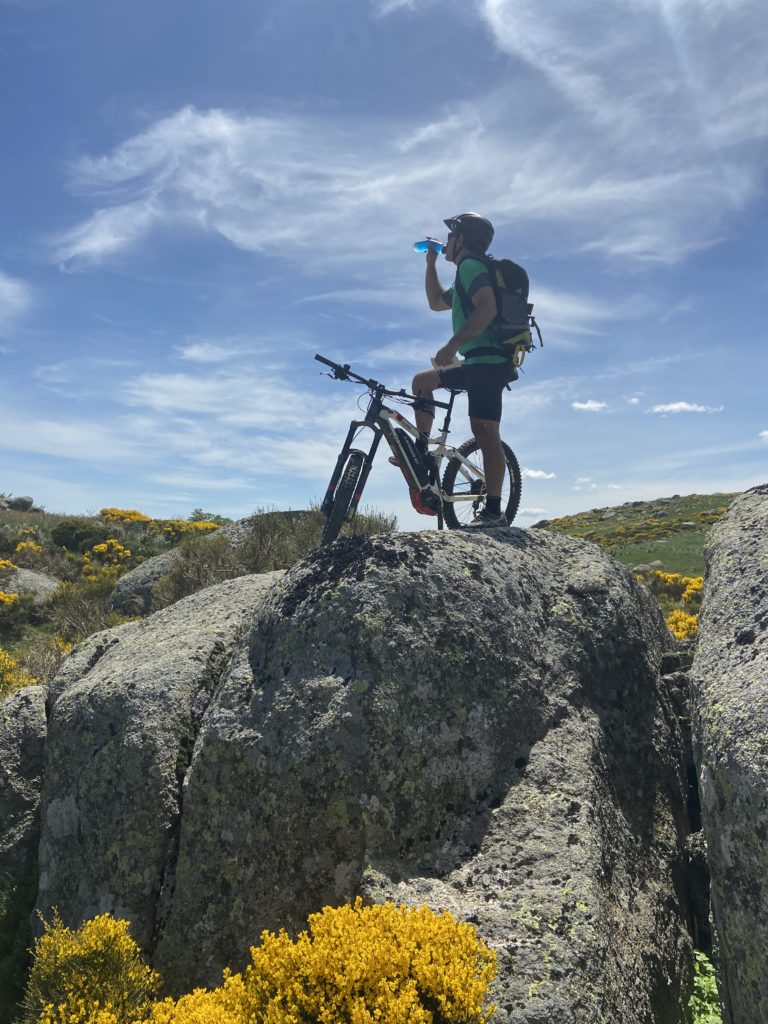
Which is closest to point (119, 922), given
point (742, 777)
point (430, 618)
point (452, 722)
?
point (452, 722)

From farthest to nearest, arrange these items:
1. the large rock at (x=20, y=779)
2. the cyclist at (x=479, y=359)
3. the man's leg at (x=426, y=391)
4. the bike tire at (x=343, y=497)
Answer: the man's leg at (x=426, y=391), the cyclist at (x=479, y=359), the bike tire at (x=343, y=497), the large rock at (x=20, y=779)

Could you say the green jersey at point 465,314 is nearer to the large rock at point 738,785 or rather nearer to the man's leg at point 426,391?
the man's leg at point 426,391

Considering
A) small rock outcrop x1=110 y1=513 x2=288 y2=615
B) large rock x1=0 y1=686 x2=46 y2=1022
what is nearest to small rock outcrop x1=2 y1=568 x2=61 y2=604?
small rock outcrop x1=110 y1=513 x2=288 y2=615

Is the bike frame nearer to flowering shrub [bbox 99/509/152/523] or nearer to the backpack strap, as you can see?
the backpack strap

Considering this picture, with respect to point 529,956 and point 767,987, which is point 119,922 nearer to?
point 529,956

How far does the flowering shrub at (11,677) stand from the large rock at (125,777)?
19.5 ft

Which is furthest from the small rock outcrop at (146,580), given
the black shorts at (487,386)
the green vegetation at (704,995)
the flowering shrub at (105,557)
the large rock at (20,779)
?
the green vegetation at (704,995)

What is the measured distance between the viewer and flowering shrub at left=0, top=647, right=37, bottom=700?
11.3 meters

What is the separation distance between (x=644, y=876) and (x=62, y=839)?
13.8 ft

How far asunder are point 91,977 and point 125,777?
3.99 feet

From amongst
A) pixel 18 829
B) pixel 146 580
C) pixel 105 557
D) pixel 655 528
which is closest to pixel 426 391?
pixel 18 829

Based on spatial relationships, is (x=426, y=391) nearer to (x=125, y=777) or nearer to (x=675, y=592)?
(x=125, y=777)

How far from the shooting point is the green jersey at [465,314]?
26.0 ft

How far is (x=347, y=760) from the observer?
4.36m
